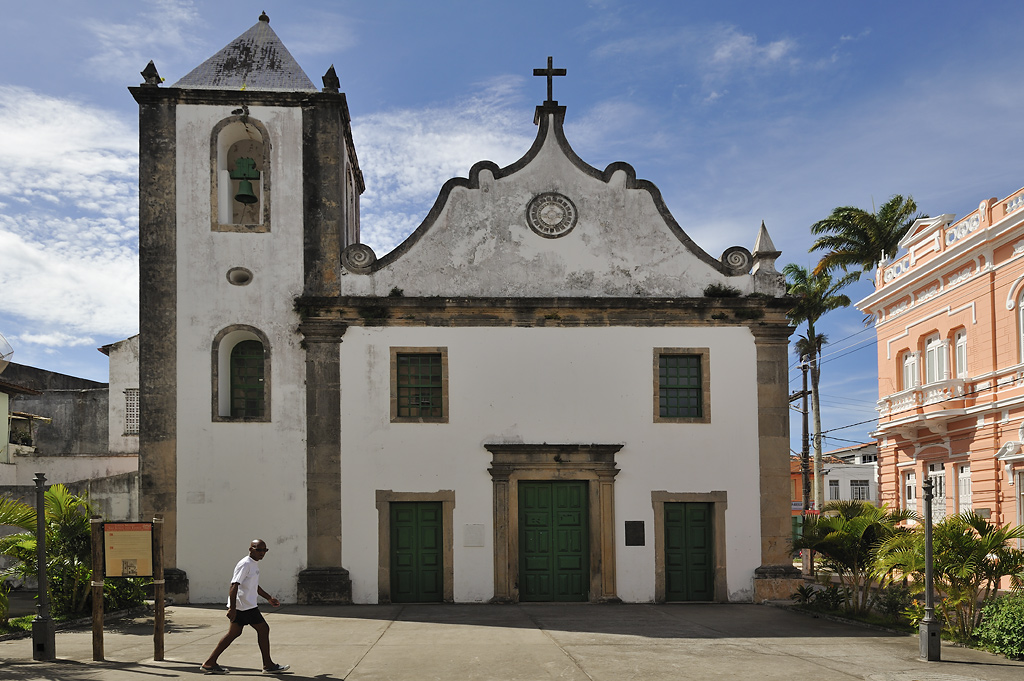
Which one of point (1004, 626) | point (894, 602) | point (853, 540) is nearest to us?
point (1004, 626)

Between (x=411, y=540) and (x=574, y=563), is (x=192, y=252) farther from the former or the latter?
(x=574, y=563)

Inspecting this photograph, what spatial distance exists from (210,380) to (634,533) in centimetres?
865

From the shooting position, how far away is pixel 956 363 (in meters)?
26.0

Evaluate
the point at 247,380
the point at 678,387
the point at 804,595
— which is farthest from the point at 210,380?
the point at 804,595

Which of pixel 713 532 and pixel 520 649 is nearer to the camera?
pixel 520 649

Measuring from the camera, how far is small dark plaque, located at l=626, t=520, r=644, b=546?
17.8 m

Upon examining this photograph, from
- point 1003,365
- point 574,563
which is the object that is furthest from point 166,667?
point 1003,365

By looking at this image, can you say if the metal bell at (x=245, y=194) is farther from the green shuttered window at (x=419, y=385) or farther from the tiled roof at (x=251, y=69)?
the green shuttered window at (x=419, y=385)

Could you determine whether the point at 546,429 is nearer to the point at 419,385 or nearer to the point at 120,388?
the point at 419,385

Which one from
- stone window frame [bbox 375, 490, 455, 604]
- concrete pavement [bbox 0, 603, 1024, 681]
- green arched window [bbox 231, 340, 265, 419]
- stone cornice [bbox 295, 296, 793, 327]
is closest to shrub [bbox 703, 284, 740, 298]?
stone cornice [bbox 295, 296, 793, 327]

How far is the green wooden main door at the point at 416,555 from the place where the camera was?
58.0 feet

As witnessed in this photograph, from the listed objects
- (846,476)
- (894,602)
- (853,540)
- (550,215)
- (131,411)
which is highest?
(550,215)

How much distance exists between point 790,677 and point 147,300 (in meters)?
13.4

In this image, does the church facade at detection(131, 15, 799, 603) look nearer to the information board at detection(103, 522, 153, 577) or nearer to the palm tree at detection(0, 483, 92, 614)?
the palm tree at detection(0, 483, 92, 614)
